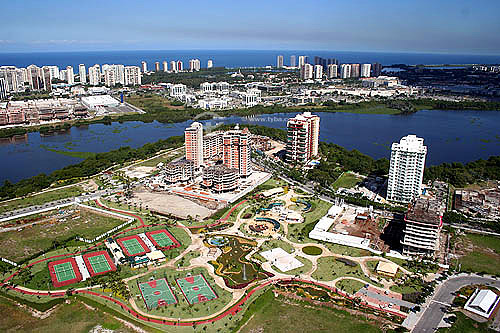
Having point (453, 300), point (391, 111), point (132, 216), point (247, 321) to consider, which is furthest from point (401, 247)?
point (391, 111)

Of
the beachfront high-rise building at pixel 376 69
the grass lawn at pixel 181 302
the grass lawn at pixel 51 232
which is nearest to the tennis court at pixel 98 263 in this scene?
the grass lawn at pixel 181 302

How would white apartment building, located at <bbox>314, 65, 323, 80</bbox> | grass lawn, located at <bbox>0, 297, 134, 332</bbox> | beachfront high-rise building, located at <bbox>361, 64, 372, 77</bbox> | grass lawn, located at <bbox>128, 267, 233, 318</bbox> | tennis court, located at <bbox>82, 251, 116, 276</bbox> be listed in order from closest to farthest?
grass lawn, located at <bbox>0, 297, 134, 332</bbox> < grass lawn, located at <bbox>128, 267, 233, 318</bbox> < tennis court, located at <bbox>82, 251, 116, 276</bbox> < white apartment building, located at <bbox>314, 65, 323, 80</bbox> < beachfront high-rise building, located at <bbox>361, 64, 372, 77</bbox>

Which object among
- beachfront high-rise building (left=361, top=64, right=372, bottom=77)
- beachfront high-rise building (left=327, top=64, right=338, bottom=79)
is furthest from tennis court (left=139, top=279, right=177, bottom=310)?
beachfront high-rise building (left=361, top=64, right=372, bottom=77)

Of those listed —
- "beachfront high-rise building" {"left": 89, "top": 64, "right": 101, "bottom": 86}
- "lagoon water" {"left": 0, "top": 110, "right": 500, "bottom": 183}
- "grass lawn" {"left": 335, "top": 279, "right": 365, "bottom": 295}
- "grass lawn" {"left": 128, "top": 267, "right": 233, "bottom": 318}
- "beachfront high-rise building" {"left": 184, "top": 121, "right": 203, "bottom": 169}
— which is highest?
"beachfront high-rise building" {"left": 89, "top": 64, "right": 101, "bottom": 86}

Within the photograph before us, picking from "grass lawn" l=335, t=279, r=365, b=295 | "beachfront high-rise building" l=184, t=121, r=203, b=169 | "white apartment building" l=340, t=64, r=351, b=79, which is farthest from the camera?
"white apartment building" l=340, t=64, r=351, b=79

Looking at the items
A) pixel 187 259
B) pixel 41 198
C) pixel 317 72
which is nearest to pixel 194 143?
pixel 41 198

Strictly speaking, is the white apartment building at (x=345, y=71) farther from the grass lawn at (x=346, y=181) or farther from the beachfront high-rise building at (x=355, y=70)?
the grass lawn at (x=346, y=181)

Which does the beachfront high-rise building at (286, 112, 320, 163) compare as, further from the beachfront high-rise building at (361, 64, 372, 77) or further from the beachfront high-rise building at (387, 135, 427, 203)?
the beachfront high-rise building at (361, 64, 372, 77)
